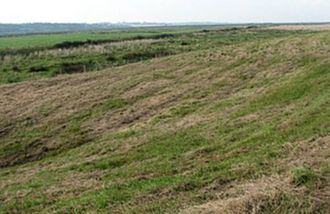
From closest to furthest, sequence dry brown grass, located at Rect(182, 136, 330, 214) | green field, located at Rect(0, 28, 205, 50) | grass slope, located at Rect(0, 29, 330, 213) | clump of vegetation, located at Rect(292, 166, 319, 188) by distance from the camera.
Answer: dry brown grass, located at Rect(182, 136, 330, 214) < clump of vegetation, located at Rect(292, 166, 319, 188) < grass slope, located at Rect(0, 29, 330, 213) < green field, located at Rect(0, 28, 205, 50)

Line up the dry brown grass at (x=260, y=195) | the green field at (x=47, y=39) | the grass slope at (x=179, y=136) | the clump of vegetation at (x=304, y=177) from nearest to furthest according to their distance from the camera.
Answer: the dry brown grass at (x=260, y=195)
the clump of vegetation at (x=304, y=177)
the grass slope at (x=179, y=136)
the green field at (x=47, y=39)

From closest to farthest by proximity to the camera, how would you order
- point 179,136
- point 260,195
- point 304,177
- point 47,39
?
point 260,195
point 304,177
point 179,136
point 47,39

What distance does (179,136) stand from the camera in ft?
53.2

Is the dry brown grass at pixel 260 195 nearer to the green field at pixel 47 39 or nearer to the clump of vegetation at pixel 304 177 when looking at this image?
the clump of vegetation at pixel 304 177

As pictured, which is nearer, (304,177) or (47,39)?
(304,177)

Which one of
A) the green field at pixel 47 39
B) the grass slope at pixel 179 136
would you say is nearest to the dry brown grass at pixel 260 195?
the grass slope at pixel 179 136

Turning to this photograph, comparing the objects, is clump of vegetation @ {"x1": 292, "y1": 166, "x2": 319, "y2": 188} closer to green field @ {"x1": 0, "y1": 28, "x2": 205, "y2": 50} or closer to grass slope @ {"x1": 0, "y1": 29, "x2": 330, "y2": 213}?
grass slope @ {"x1": 0, "y1": 29, "x2": 330, "y2": 213}

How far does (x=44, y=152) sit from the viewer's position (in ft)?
63.4

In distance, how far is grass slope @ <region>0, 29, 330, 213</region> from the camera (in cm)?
870

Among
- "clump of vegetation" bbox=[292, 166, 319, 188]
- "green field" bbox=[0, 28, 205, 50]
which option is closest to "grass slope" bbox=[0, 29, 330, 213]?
"clump of vegetation" bbox=[292, 166, 319, 188]

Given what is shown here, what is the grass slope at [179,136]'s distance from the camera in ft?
28.5

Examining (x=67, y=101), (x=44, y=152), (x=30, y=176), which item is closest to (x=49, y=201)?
(x=30, y=176)

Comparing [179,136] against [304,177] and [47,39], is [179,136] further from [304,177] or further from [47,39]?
[47,39]

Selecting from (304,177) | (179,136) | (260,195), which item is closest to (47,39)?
(179,136)
